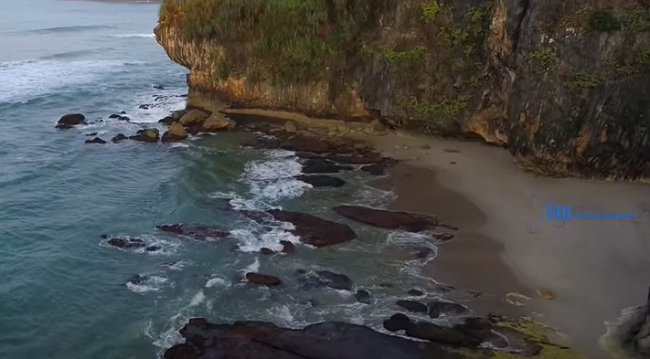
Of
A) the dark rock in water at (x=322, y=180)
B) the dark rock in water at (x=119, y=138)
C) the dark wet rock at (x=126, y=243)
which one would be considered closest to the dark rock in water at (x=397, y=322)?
the dark wet rock at (x=126, y=243)

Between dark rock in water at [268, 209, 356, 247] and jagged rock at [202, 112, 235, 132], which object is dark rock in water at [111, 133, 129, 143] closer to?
jagged rock at [202, 112, 235, 132]

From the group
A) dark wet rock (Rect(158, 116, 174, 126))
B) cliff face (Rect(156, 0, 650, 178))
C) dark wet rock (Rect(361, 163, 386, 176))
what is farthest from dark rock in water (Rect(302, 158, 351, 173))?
dark wet rock (Rect(158, 116, 174, 126))

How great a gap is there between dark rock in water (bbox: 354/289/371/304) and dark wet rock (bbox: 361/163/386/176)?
363 inches

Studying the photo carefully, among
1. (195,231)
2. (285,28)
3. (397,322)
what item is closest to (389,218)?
(397,322)

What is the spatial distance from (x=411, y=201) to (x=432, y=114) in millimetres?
6938

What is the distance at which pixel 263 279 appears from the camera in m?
18.0

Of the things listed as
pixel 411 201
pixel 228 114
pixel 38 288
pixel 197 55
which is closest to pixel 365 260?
pixel 411 201

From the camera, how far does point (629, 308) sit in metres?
16.0

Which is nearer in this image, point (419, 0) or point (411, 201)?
point (411, 201)

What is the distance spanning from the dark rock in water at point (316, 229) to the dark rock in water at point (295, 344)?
4899 mm

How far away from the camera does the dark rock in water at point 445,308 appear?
16266 mm

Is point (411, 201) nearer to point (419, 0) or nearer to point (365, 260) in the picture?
point (365, 260)

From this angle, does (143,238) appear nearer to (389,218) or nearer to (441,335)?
(389,218)

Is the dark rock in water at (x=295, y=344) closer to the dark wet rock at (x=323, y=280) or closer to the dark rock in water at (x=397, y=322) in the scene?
the dark rock in water at (x=397, y=322)
